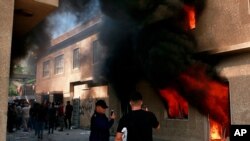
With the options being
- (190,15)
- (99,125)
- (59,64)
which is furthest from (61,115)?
(99,125)

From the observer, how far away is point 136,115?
385cm

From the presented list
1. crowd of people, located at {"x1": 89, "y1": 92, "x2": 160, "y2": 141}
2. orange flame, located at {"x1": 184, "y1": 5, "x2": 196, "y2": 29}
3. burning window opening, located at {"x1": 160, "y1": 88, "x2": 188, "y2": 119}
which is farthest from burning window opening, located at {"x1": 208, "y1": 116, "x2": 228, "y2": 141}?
crowd of people, located at {"x1": 89, "y1": 92, "x2": 160, "y2": 141}

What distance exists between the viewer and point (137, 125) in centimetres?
380

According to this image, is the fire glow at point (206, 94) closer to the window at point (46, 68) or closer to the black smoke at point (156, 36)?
the black smoke at point (156, 36)

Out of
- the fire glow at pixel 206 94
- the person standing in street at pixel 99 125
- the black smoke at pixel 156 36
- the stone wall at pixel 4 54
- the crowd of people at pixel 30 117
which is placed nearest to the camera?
the stone wall at pixel 4 54

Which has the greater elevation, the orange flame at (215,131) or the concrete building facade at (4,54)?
the concrete building facade at (4,54)

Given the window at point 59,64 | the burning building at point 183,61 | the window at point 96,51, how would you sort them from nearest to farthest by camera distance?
the burning building at point 183,61 < the window at point 96,51 < the window at point 59,64

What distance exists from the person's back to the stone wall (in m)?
1.72

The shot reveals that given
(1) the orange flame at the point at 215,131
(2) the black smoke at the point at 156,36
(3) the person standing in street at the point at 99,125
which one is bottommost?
(1) the orange flame at the point at 215,131

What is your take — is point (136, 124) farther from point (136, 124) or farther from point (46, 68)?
point (46, 68)

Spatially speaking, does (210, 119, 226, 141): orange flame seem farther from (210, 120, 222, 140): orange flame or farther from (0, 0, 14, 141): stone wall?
(0, 0, 14, 141): stone wall

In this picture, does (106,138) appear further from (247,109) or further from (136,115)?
(247,109)

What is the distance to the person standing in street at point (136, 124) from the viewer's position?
379 centimetres

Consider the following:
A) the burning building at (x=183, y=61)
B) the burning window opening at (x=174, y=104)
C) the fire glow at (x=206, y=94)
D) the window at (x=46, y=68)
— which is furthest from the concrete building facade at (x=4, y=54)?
the window at (x=46, y=68)
